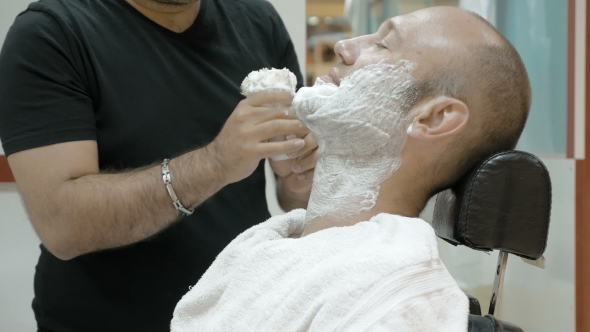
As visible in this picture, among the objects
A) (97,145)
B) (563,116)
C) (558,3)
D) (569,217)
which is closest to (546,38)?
(558,3)

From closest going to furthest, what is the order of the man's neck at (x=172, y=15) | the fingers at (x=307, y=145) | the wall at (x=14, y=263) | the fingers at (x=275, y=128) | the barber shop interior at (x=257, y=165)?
1. the barber shop interior at (x=257, y=165)
2. the fingers at (x=275, y=128)
3. the fingers at (x=307, y=145)
4. the man's neck at (x=172, y=15)
5. the wall at (x=14, y=263)

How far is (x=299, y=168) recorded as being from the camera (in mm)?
1492

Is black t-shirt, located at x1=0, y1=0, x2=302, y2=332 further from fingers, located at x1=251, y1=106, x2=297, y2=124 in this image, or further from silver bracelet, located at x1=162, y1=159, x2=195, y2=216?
fingers, located at x1=251, y1=106, x2=297, y2=124

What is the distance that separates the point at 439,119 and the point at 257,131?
15.7 inches

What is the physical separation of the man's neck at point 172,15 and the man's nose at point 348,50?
22.7 inches

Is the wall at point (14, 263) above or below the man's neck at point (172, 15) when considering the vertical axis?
below

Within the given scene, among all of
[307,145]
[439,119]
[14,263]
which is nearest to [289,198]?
[307,145]

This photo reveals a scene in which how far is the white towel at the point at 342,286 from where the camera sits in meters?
0.89

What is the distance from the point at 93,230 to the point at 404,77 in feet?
2.65

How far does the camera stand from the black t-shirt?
4.41ft

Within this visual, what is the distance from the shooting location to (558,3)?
2.51 m

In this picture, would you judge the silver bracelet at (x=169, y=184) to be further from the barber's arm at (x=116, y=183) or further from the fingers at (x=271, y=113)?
the fingers at (x=271, y=113)

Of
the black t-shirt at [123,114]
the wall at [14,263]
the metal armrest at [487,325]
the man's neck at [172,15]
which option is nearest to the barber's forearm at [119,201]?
the black t-shirt at [123,114]

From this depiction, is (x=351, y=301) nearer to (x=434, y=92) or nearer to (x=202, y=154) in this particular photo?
(x=434, y=92)
